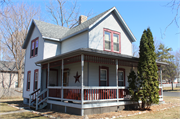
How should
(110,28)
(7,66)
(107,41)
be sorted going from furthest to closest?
1. (7,66)
2. (110,28)
3. (107,41)

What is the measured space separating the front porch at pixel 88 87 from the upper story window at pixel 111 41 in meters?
1.74

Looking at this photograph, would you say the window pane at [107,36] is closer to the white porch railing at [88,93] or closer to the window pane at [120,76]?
the window pane at [120,76]

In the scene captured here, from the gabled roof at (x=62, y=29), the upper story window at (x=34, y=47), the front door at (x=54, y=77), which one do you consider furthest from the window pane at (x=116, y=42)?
the upper story window at (x=34, y=47)

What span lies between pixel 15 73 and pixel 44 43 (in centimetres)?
2134

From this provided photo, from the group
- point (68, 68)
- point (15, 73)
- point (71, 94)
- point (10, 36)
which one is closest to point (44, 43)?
point (68, 68)

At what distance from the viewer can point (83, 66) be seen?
12.1 m

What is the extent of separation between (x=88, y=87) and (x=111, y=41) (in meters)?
6.10

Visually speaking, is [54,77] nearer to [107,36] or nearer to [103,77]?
[103,77]

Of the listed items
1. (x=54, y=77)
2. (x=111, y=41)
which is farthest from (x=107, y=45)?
(x=54, y=77)

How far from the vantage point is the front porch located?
9484 millimetres

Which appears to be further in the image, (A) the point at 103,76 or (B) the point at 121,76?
(B) the point at 121,76

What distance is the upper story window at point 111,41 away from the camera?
45.8 ft

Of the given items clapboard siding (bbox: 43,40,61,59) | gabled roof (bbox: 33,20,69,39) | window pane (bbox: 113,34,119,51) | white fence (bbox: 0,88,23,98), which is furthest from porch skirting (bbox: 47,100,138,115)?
white fence (bbox: 0,88,23,98)

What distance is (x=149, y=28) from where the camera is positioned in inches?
462
